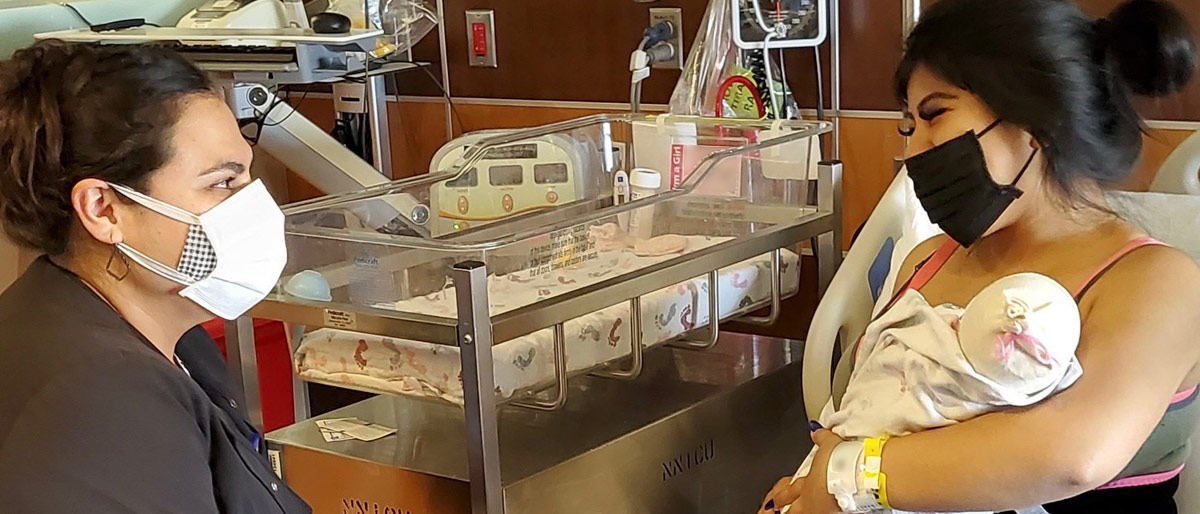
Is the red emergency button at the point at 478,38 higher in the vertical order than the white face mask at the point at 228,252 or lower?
higher

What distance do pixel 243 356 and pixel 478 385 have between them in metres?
0.58

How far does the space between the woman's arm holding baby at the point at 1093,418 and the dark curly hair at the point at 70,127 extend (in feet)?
2.89

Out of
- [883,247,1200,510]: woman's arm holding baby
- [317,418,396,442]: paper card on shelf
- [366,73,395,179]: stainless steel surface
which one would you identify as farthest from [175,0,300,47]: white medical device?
[883,247,1200,510]: woman's arm holding baby

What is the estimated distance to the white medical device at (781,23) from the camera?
2.32 metres

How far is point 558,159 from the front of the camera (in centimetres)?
237

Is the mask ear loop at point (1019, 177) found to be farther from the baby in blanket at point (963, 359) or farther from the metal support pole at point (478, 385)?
the metal support pole at point (478, 385)

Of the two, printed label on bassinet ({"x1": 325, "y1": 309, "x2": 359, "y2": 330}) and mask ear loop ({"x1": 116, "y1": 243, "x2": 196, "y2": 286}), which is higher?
mask ear loop ({"x1": 116, "y1": 243, "x2": 196, "y2": 286})

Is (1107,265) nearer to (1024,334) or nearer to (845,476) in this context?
(1024,334)

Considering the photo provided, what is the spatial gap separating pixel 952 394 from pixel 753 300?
31.3 inches

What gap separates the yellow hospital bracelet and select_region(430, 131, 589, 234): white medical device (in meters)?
0.99

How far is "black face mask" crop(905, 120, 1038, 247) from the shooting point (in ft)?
4.52

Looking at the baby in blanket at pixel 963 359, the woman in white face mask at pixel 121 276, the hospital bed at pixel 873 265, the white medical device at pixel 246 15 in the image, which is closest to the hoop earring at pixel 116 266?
the woman in white face mask at pixel 121 276

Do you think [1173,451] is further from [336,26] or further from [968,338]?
[336,26]

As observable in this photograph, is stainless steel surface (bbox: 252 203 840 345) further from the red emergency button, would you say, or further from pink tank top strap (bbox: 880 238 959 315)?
the red emergency button
